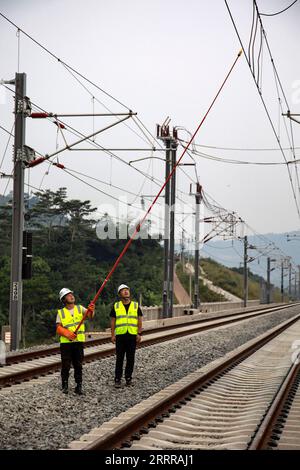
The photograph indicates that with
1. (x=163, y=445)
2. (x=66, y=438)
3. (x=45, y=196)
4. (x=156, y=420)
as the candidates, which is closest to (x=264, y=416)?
(x=156, y=420)

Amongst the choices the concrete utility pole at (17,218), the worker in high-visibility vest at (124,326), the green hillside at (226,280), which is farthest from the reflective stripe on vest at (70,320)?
the green hillside at (226,280)

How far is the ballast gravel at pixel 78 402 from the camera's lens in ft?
28.7

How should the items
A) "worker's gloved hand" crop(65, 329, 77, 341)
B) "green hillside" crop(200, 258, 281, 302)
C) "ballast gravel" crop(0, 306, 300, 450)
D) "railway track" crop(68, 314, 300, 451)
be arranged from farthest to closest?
"green hillside" crop(200, 258, 281, 302)
"worker's gloved hand" crop(65, 329, 77, 341)
"ballast gravel" crop(0, 306, 300, 450)
"railway track" crop(68, 314, 300, 451)

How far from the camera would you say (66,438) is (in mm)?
8555

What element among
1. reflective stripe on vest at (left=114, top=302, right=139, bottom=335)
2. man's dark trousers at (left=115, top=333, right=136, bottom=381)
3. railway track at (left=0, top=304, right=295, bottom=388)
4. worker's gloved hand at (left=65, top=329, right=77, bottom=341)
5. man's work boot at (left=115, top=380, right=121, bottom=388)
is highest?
reflective stripe on vest at (left=114, top=302, right=139, bottom=335)

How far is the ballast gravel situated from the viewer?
28.7 feet

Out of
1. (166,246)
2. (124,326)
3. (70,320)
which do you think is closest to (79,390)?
(70,320)

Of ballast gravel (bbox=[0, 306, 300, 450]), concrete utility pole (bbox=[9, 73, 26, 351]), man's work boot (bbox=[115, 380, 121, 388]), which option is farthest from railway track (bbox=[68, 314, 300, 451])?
concrete utility pole (bbox=[9, 73, 26, 351])

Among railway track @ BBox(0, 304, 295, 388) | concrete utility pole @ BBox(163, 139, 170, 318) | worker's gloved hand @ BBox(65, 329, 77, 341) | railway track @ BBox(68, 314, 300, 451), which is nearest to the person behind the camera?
railway track @ BBox(68, 314, 300, 451)

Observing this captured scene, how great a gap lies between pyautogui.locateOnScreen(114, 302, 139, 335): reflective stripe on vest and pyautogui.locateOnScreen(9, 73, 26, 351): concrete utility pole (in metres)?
8.03

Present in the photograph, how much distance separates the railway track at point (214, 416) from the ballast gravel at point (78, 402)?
1.04ft

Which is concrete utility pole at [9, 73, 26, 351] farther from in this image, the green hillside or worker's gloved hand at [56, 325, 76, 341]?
the green hillside

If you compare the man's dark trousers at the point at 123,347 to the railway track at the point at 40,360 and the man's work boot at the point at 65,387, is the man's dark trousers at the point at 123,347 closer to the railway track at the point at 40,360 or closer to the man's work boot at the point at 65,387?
the man's work boot at the point at 65,387
